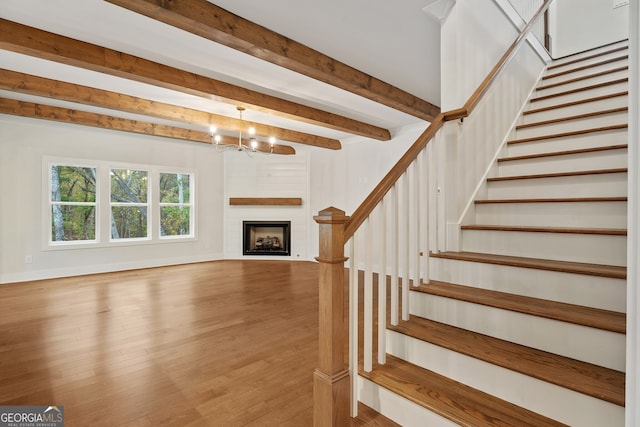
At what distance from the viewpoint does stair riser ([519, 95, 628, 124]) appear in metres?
2.54

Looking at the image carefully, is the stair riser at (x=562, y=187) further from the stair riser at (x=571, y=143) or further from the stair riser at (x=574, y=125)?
the stair riser at (x=574, y=125)

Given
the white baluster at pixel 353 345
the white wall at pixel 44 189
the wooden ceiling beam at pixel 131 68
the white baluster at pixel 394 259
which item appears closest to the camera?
the white baluster at pixel 353 345

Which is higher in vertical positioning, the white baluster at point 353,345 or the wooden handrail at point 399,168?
the wooden handrail at point 399,168

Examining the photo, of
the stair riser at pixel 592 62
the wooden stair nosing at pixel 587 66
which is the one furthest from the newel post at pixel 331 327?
the stair riser at pixel 592 62

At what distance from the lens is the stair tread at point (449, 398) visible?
1.24 metres

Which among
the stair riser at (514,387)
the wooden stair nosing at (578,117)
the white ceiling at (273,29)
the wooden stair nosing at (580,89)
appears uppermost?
the white ceiling at (273,29)

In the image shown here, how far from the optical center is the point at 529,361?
1355 millimetres

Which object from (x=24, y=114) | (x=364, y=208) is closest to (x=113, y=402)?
(x=364, y=208)

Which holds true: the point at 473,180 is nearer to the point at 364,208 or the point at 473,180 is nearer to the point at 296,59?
the point at 364,208

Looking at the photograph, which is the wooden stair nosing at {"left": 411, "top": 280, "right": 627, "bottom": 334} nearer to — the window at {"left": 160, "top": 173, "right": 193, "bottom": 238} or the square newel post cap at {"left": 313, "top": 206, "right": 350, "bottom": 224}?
the square newel post cap at {"left": 313, "top": 206, "right": 350, "bottom": 224}

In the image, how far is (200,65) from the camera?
3.18 meters

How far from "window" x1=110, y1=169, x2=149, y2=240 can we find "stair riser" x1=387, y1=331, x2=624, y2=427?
5779 millimetres

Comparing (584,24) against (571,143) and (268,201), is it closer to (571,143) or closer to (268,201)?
(571,143)

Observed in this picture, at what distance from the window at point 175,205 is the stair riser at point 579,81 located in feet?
20.1
